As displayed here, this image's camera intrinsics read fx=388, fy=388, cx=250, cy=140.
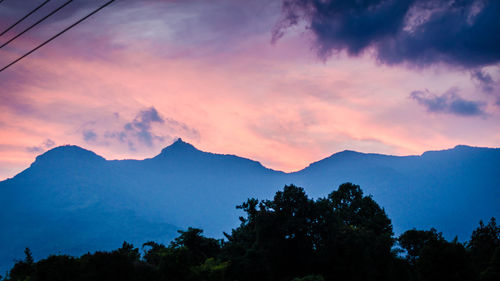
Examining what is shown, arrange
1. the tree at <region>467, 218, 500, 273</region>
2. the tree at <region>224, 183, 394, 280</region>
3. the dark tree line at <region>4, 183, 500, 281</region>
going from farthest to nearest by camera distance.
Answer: the tree at <region>467, 218, 500, 273</region> → the tree at <region>224, 183, 394, 280</region> → the dark tree line at <region>4, 183, 500, 281</region>

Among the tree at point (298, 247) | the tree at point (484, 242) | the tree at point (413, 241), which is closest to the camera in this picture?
the tree at point (298, 247)

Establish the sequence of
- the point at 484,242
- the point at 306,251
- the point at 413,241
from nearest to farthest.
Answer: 1. the point at 306,251
2. the point at 413,241
3. the point at 484,242

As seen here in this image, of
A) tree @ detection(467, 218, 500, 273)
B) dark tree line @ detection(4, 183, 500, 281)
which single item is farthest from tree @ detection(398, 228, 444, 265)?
dark tree line @ detection(4, 183, 500, 281)

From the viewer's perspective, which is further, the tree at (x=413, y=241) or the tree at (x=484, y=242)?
the tree at (x=413, y=241)

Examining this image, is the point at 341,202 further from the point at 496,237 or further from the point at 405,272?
the point at 496,237

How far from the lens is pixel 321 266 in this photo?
3734cm

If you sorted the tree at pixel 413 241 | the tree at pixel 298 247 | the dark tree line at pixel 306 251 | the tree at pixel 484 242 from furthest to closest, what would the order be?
the tree at pixel 413 241, the tree at pixel 484 242, the tree at pixel 298 247, the dark tree line at pixel 306 251

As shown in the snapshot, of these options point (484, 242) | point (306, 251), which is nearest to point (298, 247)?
point (306, 251)

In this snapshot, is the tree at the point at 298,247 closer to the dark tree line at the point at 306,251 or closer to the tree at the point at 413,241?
the dark tree line at the point at 306,251

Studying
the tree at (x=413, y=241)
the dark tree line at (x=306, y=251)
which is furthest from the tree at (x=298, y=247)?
the tree at (x=413, y=241)

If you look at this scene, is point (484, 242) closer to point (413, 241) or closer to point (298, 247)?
point (413, 241)

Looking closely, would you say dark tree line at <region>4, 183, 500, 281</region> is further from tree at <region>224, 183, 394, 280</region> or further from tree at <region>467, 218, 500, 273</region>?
tree at <region>467, 218, 500, 273</region>

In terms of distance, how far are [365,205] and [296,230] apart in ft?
80.0

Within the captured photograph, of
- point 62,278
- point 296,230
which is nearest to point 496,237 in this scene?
point 296,230
